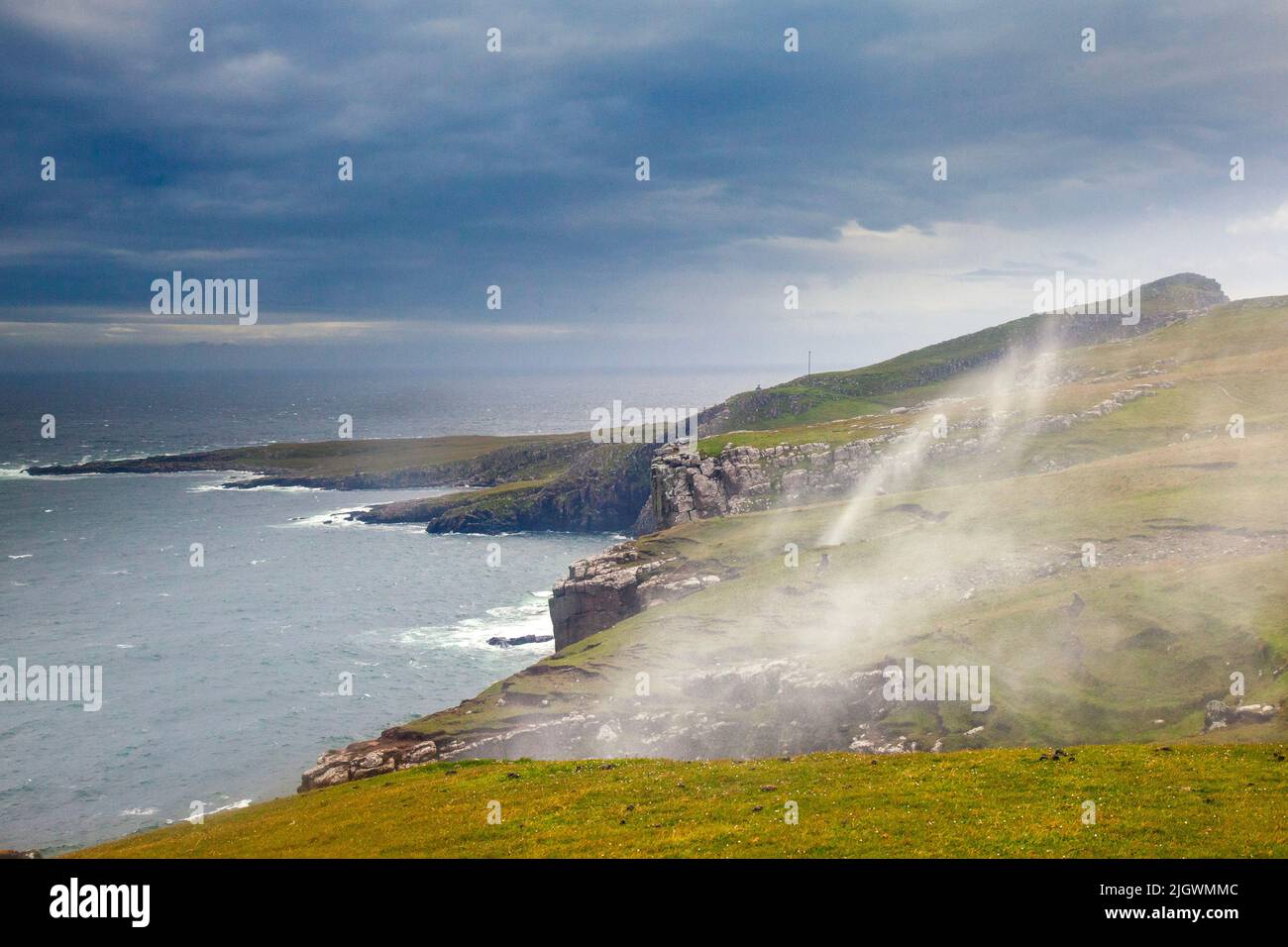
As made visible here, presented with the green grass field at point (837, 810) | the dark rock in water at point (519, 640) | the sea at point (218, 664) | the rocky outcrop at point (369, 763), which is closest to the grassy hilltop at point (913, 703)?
the green grass field at point (837, 810)

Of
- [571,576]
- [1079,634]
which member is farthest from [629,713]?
[571,576]

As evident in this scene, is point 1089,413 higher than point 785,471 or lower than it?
higher

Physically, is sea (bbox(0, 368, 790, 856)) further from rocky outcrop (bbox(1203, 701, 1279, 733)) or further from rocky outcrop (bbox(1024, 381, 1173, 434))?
rocky outcrop (bbox(1024, 381, 1173, 434))

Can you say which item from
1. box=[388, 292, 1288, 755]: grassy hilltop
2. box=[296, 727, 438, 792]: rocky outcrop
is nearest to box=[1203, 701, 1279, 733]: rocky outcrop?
box=[388, 292, 1288, 755]: grassy hilltop

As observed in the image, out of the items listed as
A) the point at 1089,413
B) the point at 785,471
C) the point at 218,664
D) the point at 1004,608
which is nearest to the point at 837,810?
the point at 1004,608

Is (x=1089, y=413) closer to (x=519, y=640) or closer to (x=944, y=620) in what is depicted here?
(x=944, y=620)

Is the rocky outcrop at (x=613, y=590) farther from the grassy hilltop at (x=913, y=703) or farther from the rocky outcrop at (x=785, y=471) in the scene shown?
the rocky outcrop at (x=785, y=471)

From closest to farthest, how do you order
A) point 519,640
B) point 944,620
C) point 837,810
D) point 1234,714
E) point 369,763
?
point 837,810, point 1234,714, point 369,763, point 944,620, point 519,640
